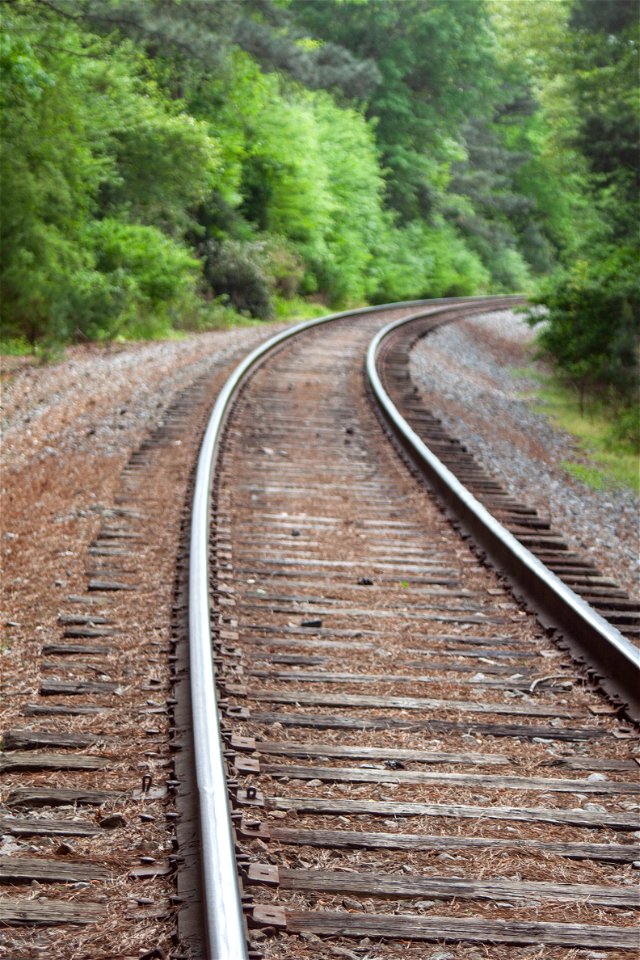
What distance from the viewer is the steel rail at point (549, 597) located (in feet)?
15.0

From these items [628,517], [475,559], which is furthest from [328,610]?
[628,517]

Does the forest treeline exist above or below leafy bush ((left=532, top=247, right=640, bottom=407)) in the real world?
above

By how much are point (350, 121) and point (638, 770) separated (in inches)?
1398

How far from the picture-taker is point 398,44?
42562mm

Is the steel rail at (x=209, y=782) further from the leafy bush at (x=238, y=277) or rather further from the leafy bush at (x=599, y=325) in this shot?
the leafy bush at (x=238, y=277)

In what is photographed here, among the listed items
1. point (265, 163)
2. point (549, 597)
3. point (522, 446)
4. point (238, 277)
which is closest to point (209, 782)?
point (549, 597)

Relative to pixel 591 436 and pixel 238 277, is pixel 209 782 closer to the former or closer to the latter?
pixel 591 436

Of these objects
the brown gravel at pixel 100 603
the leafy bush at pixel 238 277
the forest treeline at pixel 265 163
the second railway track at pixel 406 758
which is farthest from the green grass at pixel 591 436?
the leafy bush at pixel 238 277

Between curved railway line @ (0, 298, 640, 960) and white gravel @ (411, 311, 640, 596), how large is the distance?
1.08m

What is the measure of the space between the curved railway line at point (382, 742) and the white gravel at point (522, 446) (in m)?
1.08

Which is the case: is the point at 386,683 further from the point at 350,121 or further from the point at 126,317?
the point at 350,121

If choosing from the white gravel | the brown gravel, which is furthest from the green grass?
the brown gravel

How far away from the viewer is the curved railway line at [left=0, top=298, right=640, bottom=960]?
292 cm

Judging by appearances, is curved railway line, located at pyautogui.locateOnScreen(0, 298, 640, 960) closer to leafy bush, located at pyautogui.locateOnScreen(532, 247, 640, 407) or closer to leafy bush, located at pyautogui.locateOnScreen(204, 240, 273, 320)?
leafy bush, located at pyautogui.locateOnScreen(532, 247, 640, 407)
